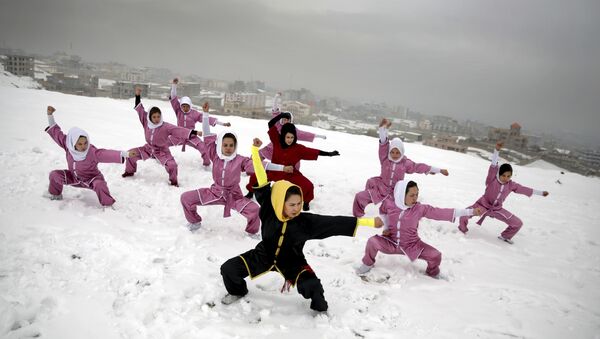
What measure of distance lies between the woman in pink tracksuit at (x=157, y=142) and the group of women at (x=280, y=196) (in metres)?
0.02

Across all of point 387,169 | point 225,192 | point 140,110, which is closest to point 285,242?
point 225,192

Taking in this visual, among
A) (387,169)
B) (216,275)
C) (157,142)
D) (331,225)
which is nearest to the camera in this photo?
(331,225)

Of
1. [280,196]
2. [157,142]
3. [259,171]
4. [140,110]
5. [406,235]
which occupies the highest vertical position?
[140,110]

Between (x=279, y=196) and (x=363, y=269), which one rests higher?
(x=279, y=196)

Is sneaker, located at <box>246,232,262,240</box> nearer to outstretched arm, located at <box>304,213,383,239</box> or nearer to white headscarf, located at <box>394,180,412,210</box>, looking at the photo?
outstretched arm, located at <box>304,213,383,239</box>

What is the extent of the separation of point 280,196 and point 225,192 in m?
2.05

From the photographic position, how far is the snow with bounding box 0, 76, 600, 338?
8.86ft

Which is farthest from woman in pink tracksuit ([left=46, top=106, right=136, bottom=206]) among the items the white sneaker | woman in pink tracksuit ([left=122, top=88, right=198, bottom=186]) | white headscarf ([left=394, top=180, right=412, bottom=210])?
white headscarf ([left=394, top=180, right=412, bottom=210])

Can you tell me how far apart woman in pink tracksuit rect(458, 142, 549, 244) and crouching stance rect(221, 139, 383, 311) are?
3.82 m

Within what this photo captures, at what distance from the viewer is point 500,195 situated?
566cm

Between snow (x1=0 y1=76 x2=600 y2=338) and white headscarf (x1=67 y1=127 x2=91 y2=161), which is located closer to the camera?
snow (x1=0 y1=76 x2=600 y2=338)

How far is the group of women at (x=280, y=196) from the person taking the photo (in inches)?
120

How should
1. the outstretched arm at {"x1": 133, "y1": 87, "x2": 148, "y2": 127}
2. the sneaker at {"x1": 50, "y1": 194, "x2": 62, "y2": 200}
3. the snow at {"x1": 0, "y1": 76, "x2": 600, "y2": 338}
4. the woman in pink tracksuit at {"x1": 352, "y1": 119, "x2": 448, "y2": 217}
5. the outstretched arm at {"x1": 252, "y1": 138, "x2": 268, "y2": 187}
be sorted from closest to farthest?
the snow at {"x1": 0, "y1": 76, "x2": 600, "y2": 338} < the outstretched arm at {"x1": 252, "y1": 138, "x2": 268, "y2": 187} < the sneaker at {"x1": 50, "y1": 194, "x2": 62, "y2": 200} < the woman in pink tracksuit at {"x1": 352, "y1": 119, "x2": 448, "y2": 217} < the outstretched arm at {"x1": 133, "y1": 87, "x2": 148, "y2": 127}

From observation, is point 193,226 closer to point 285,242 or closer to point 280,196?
point 285,242
